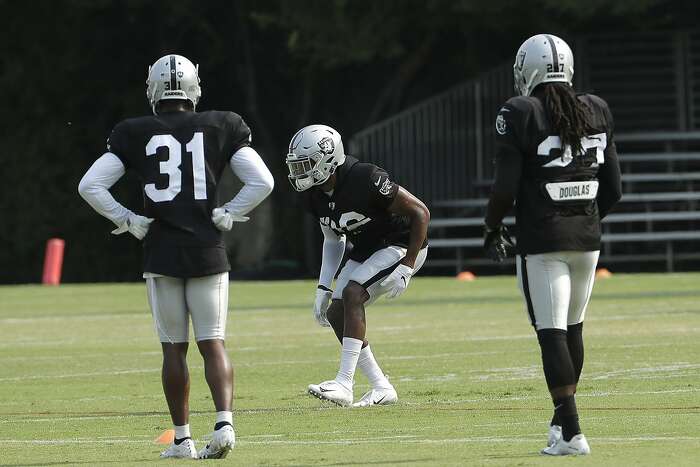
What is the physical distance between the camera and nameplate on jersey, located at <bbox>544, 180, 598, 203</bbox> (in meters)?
7.64

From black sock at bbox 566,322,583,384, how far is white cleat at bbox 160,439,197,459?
187 cm

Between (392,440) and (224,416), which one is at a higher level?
(224,416)

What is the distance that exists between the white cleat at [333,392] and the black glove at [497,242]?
7.27ft

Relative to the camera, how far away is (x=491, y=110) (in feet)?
102

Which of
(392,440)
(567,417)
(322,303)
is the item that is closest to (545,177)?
(567,417)

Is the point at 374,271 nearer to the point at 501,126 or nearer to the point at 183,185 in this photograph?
the point at 183,185

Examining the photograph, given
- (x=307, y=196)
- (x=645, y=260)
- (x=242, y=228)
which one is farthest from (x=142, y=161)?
(x=242, y=228)

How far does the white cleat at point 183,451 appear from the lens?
7.91 metres

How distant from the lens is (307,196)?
10.7 metres

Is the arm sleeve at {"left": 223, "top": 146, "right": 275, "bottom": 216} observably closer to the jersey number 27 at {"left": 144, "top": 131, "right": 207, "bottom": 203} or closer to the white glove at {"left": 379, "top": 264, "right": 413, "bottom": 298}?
the jersey number 27 at {"left": 144, "top": 131, "right": 207, "bottom": 203}

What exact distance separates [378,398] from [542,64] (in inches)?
130

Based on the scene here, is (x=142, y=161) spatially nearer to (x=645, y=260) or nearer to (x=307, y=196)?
(x=307, y=196)

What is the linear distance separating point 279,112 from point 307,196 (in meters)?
24.4

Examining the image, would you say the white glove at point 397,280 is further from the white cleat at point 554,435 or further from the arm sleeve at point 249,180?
the white cleat at point 554,435
